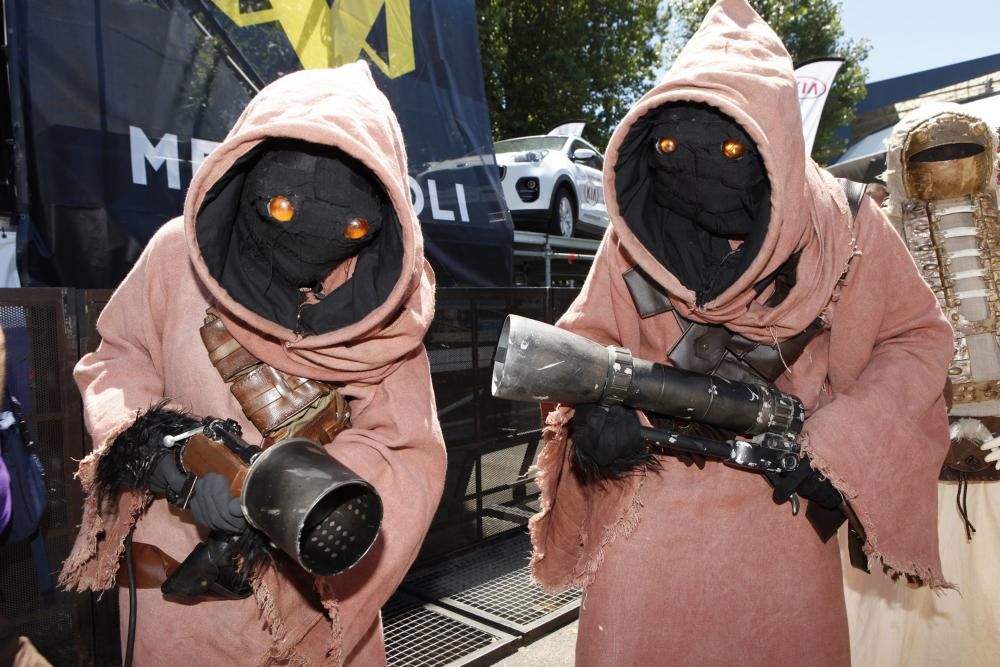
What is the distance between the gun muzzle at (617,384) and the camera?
156 centimetres

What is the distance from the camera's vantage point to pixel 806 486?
179 cm

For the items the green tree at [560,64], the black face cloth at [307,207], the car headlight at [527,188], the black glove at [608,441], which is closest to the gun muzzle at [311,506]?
the black face cloth at [307,207]

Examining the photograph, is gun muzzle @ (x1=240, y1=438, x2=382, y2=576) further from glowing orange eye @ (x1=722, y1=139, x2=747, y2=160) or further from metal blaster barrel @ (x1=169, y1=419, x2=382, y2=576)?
glowing orange eye @ (x1=722, y1=139, x2=747, y2=160)

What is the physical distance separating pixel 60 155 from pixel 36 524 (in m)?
2.17

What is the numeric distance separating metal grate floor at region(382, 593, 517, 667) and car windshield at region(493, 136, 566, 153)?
7.05 meters

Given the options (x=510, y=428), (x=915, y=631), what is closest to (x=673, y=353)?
(x=915, y=631)

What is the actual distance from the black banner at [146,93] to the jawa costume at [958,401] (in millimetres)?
3687

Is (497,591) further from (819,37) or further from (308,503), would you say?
(819,37)

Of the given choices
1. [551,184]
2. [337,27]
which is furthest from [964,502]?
[551,184]

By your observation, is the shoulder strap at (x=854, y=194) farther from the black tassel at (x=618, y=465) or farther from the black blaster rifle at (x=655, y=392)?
the black tassel at (x=618, y=465)

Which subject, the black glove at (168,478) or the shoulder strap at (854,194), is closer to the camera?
the black glove at (168,478)

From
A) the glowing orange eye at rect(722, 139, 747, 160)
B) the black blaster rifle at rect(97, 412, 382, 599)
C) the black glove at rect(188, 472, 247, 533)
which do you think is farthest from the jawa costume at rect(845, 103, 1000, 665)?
the black glove at rect(188, 472, 247, 533)

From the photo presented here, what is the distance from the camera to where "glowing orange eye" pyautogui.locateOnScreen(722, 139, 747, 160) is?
1.74 metres

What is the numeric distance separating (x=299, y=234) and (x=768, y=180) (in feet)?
3.63
